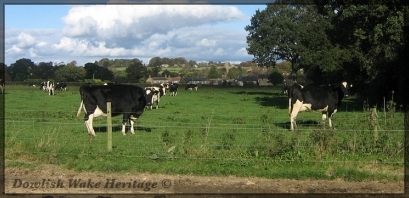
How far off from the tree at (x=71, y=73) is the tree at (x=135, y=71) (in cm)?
317

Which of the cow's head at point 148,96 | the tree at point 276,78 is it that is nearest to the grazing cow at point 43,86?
the cow's head at point 148,96

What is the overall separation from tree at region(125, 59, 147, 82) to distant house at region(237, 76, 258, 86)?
109 feet

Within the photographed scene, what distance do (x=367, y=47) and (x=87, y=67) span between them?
57.8 ft

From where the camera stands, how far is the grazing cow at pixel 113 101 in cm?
1619

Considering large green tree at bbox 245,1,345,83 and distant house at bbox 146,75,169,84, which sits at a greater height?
large green tree at bbox 245,1,345,83

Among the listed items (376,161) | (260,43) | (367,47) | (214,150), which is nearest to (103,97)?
(214,150)

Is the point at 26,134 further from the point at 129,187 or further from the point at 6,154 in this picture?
the point at 129,187

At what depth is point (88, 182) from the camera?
31.0ft

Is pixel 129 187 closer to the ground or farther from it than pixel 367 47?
closer to the ground

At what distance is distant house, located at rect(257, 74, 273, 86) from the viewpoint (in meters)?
73.7

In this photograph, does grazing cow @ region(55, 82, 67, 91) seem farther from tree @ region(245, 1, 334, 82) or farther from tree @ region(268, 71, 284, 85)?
tree @ region(268, 71, 284, 85)

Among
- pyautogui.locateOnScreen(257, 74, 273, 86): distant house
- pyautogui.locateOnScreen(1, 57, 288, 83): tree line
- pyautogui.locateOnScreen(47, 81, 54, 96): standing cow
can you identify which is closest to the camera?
pyautogui.locateOnScreen(1, 57, 288, 83): tree line

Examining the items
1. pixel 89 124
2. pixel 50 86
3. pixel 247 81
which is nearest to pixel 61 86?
pixel 50 86

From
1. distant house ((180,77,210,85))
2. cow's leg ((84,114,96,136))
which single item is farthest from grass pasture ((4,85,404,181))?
distant house ((180,77,210,85))
